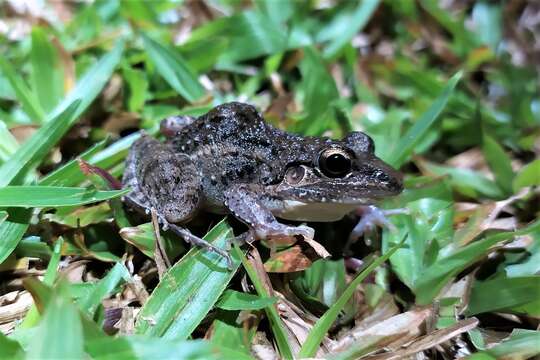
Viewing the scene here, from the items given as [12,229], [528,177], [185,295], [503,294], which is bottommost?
[185,295]

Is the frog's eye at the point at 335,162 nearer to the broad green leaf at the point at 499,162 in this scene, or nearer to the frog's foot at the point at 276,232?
the frog's foot at the point at 276,232

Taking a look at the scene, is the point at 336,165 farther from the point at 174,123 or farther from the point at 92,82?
the point at 92,82

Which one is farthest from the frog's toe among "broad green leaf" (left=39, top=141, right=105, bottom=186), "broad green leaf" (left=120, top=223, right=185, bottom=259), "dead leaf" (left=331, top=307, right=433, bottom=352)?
"broad green leaf" (left=39, top=141, right=105, bottom=186)

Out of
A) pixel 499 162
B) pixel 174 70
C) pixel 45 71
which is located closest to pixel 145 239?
pixel 174 70

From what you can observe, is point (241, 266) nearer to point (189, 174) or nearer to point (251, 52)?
point (189, 174)

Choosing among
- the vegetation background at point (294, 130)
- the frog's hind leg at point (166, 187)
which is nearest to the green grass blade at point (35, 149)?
the vegetation background at point (294, 130)

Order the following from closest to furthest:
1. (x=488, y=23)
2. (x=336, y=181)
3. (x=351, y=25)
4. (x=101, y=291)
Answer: (x=101, y=291), (x=336, y=181), (x=351, y=25), (x=488, y=23)

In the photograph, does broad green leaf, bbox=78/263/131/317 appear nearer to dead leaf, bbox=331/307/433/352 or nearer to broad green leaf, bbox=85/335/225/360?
broad green leaf, bbox=85/335/225/360
